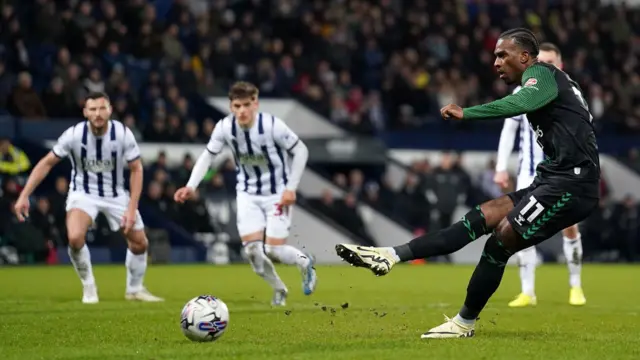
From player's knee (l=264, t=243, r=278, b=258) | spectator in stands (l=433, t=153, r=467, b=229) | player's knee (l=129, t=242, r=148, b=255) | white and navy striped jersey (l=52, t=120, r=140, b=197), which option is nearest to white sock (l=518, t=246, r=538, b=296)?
player's knee (l=264, t=243, r=278, b=258)

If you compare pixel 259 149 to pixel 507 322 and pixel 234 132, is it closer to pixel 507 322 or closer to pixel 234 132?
pixel 234 132

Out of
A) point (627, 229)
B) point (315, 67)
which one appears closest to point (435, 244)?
point (627, 229)

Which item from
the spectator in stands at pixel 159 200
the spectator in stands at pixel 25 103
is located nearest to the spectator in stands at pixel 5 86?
the spectator in stands at pixel 25 103

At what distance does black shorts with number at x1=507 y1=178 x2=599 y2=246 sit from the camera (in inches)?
332

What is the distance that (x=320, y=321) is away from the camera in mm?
10445

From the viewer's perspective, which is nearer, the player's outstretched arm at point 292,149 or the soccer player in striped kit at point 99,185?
the player's outstretched arm at point 292,149

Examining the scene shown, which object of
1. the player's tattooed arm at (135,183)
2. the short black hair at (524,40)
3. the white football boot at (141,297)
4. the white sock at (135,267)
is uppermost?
the short black hair at (524,40)

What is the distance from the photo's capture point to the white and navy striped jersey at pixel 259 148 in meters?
12.6

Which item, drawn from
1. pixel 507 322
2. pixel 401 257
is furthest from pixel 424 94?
pixel 401 257

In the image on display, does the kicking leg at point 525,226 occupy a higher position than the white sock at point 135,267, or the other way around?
the kicking leg at point 525,226

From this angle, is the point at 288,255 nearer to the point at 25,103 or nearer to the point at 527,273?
the point at 527,273

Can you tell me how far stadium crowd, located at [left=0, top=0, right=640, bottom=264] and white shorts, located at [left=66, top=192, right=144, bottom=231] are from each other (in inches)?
328

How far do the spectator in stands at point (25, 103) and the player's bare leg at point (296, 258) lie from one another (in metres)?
11.5

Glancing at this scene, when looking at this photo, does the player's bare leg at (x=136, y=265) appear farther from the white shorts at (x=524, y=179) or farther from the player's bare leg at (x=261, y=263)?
the white shorts at (x=524, y=179)
